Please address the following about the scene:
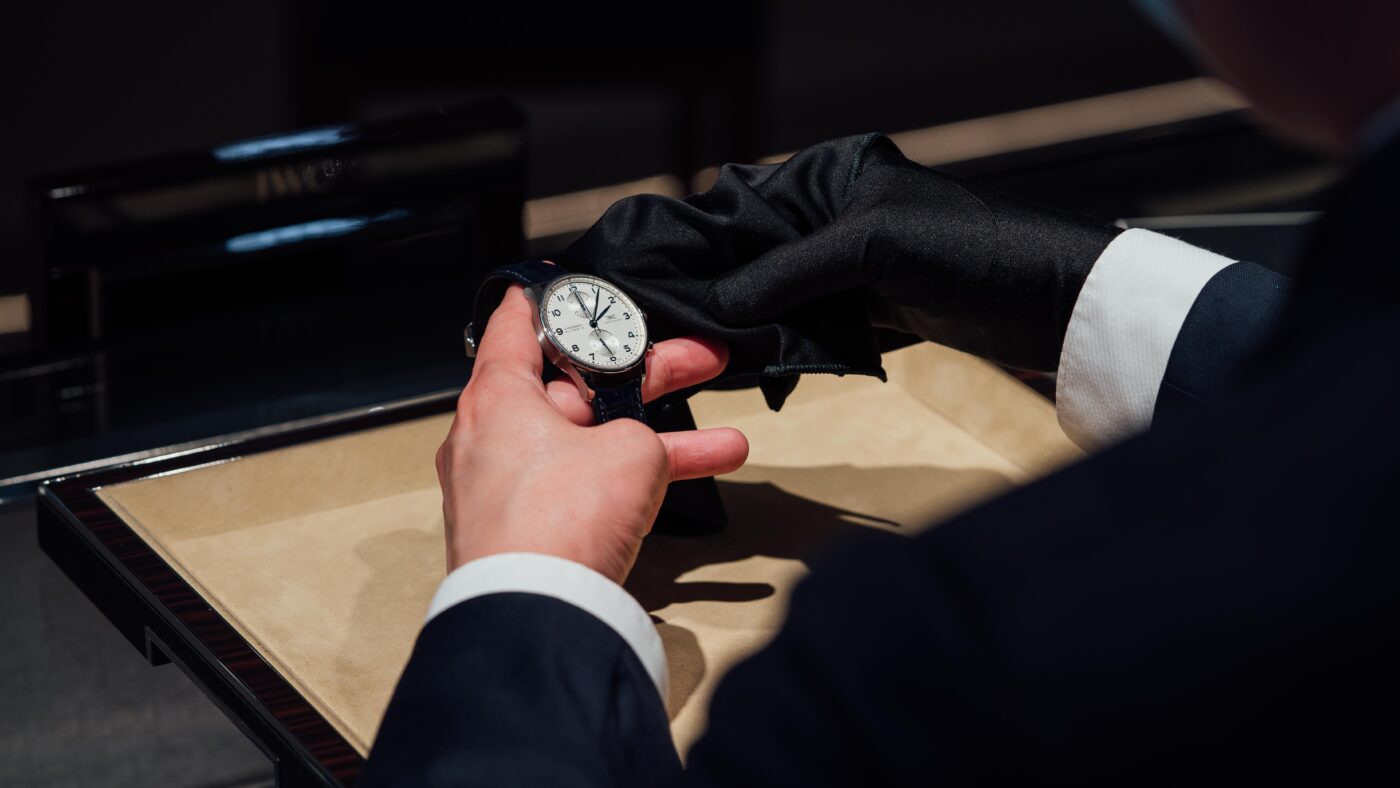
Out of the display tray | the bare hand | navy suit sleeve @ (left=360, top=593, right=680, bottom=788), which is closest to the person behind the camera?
navy suit sleeve @ (left=360, top=593, right=680, bottom=788)

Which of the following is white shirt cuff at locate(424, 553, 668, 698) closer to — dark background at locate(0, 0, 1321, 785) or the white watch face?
the white watch face

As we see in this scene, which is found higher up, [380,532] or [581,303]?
[581,303]

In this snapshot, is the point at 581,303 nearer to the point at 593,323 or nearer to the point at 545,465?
the point at 593,323

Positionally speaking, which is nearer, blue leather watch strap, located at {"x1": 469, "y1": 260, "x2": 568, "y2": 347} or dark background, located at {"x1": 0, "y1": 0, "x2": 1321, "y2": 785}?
blue leather watch strap, located at {"x1": 469, "y1": 260, "x2": 568, "y2": 347}

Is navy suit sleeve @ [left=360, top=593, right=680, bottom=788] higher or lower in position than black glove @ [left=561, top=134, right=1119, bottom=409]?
lower

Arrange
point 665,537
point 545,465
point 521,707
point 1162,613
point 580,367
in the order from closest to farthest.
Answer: point 1162,613 → point 521,707 → point 545,465 → point 580,367 → point 665,537

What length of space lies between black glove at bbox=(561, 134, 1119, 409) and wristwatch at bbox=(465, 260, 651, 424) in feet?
0.06

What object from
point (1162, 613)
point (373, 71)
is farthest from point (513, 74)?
point (1162, 613)

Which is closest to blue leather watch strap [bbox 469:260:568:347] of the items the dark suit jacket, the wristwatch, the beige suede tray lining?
the wristwatch

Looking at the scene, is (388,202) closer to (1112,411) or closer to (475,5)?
(1112,411)

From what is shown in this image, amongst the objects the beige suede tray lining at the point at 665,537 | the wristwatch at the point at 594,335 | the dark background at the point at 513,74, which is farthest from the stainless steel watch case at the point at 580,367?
the dark background at the point at 513,74

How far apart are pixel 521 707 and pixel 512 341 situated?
29 centimetres

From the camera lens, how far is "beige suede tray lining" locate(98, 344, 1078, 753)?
75 centimetres

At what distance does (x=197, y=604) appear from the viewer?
77cm
